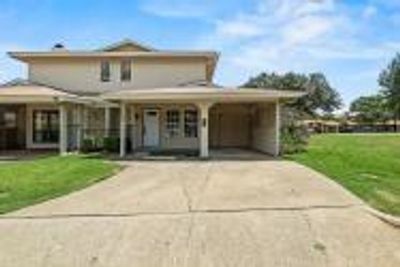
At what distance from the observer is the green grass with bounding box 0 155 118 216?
1656cm

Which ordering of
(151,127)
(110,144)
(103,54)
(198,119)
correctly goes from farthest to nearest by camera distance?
(103,54) → (151,127) → (198,119) → (110,144)

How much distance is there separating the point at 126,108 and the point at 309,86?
81.2 metres

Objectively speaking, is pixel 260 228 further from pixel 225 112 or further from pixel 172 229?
pixel 225 112

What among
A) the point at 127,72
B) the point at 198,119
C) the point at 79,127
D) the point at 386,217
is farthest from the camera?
the point at 127,72

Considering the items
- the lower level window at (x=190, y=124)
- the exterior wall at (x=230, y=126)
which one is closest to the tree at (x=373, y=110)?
the exterior wall at (x=230, y=126)

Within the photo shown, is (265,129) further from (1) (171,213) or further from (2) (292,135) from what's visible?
(1) (171,213)

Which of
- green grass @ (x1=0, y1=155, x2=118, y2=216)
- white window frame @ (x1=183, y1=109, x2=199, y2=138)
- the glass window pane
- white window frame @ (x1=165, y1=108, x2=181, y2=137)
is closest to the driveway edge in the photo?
green grass @ (x1=0, y1=155, x2=118, y2=216)

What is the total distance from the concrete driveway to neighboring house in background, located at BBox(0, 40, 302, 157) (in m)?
15.4

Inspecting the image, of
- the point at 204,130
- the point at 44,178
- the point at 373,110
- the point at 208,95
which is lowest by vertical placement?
the point at 44,178

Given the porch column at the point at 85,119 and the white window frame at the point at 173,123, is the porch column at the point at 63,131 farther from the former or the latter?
the white window frame at the point at 173,123

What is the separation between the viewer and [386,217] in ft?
45.6

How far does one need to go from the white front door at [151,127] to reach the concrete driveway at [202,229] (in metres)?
16.4

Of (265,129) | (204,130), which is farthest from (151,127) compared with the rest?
(204,130)

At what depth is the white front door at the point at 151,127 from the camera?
3456 cm
